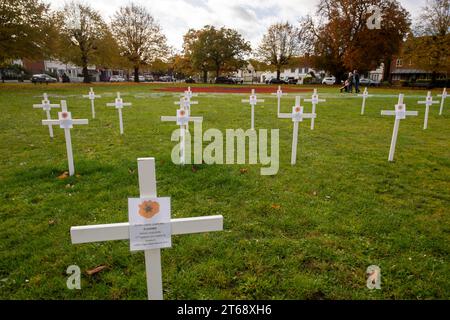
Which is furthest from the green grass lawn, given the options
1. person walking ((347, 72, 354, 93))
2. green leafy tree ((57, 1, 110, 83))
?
green leafy tree ((57, 1, 110, 83))

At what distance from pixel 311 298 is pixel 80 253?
2398 mm

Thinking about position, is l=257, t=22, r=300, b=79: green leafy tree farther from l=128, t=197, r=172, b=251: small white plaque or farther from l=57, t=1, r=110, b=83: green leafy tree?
l=128, t=197, r=172, b=251: small white plaque

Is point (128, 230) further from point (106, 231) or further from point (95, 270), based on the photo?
point (95, 270)

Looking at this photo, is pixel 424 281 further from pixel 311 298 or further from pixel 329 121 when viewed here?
pixel 329 121

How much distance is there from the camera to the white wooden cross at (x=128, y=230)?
1.90 m

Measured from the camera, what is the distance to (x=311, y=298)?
268cm

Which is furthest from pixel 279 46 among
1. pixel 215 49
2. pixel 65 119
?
pixel 65 119

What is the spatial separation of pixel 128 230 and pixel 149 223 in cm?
16

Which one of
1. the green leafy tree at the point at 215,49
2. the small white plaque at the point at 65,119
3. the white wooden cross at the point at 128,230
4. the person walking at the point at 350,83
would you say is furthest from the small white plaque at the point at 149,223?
the green leafy tree at the point at 215,49

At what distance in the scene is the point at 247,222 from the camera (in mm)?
3971

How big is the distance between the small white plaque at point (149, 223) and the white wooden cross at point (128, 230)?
6 cm

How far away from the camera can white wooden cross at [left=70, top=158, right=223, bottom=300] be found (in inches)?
74.8

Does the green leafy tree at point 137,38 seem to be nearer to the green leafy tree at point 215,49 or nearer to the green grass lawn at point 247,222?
the green leafy tree at point 215,49
